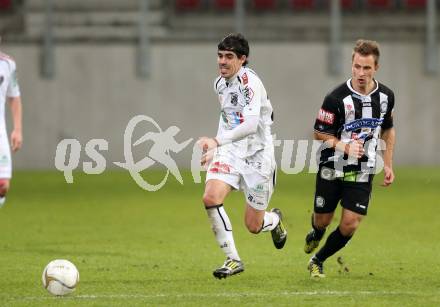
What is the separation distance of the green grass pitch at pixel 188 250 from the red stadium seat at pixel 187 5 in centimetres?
714

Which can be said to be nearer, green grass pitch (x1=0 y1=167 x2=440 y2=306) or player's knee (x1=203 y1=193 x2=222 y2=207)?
green grass pitch (x1=0 y1=167 x2=440 y2=306)

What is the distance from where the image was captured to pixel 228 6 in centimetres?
2830

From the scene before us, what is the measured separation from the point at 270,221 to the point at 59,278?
251 centimetres

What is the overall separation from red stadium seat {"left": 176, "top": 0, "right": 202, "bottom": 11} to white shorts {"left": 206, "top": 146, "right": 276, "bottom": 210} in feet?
59.5

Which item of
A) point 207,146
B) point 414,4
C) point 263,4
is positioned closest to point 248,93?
point 207,146

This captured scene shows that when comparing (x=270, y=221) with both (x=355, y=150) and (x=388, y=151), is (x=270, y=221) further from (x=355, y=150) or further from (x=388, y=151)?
(x=355, y=150)

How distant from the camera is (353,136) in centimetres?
969

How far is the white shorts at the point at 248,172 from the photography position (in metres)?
9.98

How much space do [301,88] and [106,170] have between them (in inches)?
192

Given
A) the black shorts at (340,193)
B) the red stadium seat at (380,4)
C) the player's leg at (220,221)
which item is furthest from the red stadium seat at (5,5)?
the black shorts at (340,193)

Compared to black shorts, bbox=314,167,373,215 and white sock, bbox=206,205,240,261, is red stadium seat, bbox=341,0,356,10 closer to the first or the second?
black shorts, bbox=314,167,373,215

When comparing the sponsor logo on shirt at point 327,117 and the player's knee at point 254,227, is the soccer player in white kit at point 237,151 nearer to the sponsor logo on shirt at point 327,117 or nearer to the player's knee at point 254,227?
the player's knee at point 254,227

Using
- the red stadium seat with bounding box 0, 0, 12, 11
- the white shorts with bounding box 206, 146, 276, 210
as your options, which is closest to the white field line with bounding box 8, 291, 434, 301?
the white shorts with bounding box 206, 146, 276, 210

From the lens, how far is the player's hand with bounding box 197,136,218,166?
9180 mm
